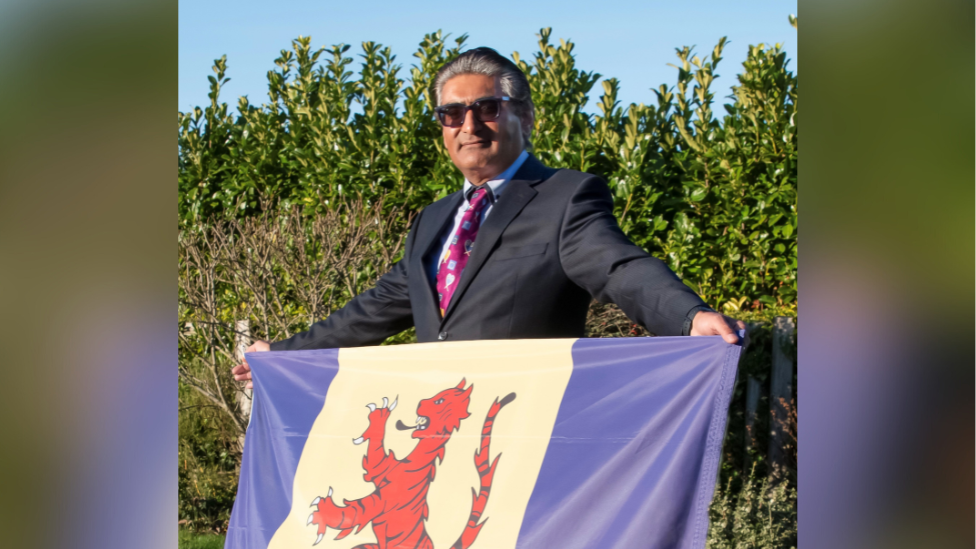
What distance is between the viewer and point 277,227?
17.3ft

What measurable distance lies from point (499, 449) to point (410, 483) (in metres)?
0.34

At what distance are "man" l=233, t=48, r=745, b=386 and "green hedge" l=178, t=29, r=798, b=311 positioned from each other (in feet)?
8.13

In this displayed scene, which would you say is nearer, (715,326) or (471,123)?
(715,326)

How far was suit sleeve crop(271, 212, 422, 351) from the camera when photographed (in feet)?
10.4

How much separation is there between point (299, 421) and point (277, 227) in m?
2.61

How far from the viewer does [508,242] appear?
104 inches

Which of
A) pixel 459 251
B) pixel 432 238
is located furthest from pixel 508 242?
pixel 432 238

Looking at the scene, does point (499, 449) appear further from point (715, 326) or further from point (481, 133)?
point (481, 133)

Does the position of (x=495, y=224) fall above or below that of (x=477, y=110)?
below

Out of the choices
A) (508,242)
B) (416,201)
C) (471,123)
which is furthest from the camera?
(416,201)

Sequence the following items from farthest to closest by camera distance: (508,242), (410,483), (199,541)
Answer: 1. (199,541)
2. (508,242)
3. (410,483)

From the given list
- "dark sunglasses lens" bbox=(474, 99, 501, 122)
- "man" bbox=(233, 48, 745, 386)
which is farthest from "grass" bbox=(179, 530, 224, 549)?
"dark sunglasses lens" bbox=(474, 99, 501, 122)
